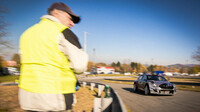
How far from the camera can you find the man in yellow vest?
4.77 ft

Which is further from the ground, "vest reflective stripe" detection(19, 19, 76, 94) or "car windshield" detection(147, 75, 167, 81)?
"vest reflective stripe" detection(19, 19, 76, 94)

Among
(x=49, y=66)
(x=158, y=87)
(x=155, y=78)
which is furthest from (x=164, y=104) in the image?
(x=49, y=66)

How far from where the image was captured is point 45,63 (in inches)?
58.2

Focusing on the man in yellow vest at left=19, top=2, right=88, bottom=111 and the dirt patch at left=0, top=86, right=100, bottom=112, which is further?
the dirt patch at left=0, top=86, right=100, bottom=112

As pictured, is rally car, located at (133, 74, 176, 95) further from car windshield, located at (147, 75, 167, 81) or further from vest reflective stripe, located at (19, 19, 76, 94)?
vest reflective stripe, located at (19, 19, 76, 94)

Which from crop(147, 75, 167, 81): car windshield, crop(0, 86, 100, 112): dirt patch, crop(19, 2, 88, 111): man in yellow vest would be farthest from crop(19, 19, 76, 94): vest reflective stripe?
crop(147, 75, 167, 81): car windshield

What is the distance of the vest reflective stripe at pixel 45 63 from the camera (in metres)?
1.46

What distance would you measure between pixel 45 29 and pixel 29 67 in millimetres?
461

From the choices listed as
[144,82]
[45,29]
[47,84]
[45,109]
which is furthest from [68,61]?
[144,82]

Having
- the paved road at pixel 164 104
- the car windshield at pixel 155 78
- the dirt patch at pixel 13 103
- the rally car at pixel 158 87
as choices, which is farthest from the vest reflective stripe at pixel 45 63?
→ the car windshield at pixel 155 78

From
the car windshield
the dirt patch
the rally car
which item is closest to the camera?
the dirt patch

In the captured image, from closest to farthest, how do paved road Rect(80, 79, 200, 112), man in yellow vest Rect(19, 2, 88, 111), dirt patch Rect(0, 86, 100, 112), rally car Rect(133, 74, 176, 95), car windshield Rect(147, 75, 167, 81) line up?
man in yellow vest Rect(19, 2, 88, 111) → dirt patch Rect(0, 86, 100, 112) → paved road Rect(80, 79, 200, 112) → rally car Rect(133, 74, 176, 95) → car windshield Rect(147, 75, 167, 81)

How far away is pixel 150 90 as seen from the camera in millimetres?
10102

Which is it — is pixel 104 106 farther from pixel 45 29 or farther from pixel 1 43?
pixel 1 43
